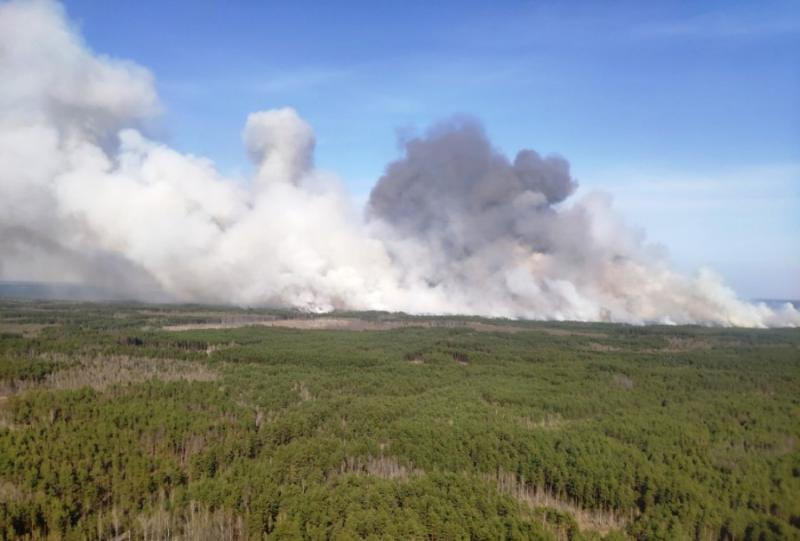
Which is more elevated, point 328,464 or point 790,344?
point 790,344

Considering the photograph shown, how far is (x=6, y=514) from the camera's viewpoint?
25469 millimetres

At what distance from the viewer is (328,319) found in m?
124

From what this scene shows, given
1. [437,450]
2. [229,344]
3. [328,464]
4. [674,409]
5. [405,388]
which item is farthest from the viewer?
[229,344]

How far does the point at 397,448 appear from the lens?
3772 centimetres

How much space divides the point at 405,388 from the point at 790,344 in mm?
56507

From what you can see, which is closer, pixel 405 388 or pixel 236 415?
pixel 236 415

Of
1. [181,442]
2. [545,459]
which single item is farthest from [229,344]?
[545,459]

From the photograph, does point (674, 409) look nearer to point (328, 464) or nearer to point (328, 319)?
point (328, 464)

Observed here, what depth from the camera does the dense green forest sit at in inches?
1023

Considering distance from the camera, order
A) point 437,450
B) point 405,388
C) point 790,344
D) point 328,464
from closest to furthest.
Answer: point 328,464, point 437,450, point 405,388, point 790,344

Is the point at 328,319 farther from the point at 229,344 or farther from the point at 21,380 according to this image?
the point at 21,380

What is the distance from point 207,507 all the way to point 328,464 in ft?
26.6

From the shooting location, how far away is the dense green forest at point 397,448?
25984 mm

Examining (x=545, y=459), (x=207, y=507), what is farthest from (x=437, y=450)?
(x=207, y=507)
